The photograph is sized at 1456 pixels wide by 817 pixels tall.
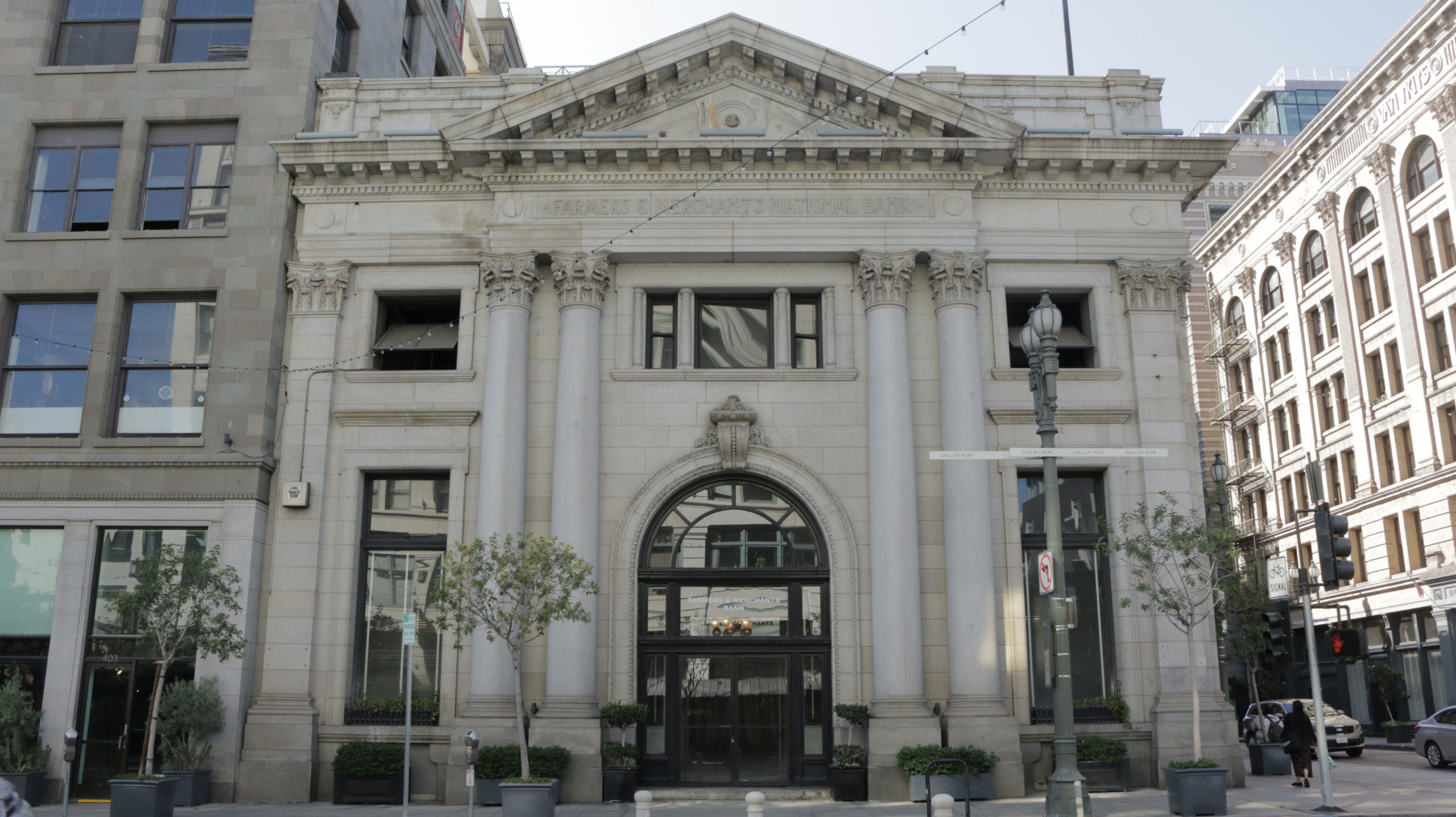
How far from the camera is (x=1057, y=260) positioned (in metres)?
25.7

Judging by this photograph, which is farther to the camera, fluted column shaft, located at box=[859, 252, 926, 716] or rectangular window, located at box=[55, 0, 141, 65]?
rectangular window, located at box=[55, 0, 141, 65]

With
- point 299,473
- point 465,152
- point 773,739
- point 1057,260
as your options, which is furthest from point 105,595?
point 1057,260

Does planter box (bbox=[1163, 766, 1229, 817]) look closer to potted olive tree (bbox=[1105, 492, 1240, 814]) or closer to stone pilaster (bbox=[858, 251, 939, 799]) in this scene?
potted olive tree (bbox=[1105, 492, 1240, 814])

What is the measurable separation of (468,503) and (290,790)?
6639 mm

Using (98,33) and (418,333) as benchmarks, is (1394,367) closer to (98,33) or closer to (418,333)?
(418,333)

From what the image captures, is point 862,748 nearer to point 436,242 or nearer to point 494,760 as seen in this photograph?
point 494,760

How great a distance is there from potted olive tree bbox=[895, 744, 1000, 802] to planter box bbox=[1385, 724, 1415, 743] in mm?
28763

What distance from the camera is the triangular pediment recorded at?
25031mm

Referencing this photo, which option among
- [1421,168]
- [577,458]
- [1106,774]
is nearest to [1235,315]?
[1421,168]

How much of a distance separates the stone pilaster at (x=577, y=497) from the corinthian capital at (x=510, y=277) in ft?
1.85

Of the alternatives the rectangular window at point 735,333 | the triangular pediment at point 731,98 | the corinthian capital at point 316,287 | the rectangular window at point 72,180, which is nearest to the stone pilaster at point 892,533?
the rectangular window at point 735,333

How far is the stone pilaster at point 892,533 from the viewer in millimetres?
22344

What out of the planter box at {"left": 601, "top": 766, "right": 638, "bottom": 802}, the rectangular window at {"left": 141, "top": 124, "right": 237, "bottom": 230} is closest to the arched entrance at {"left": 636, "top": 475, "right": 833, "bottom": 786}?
the planter box at {"left": 601, "top": 766, "right": 638, "bottom": 802}

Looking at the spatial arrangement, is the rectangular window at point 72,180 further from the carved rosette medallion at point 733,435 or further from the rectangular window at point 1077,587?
the rectangular window at point 1077,587
